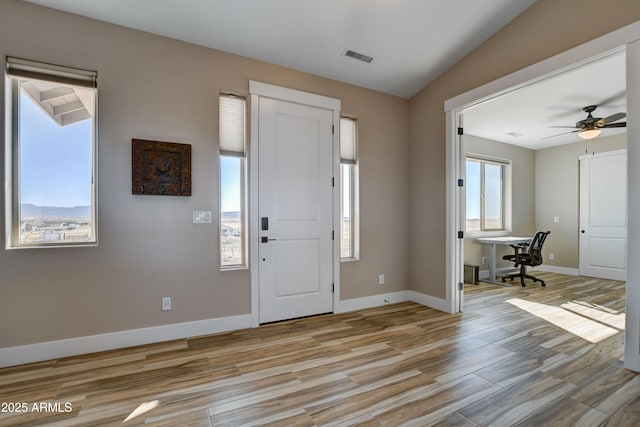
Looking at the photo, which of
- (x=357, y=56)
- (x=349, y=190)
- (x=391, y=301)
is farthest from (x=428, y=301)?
(x=357, y=56)

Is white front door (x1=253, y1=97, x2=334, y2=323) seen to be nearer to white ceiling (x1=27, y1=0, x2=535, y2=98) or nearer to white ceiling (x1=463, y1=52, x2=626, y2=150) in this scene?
white ceiling (x1=27, y1=0, x2=535, y2=98)

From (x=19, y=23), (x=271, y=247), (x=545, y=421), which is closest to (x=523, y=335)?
(x=545, y=421)

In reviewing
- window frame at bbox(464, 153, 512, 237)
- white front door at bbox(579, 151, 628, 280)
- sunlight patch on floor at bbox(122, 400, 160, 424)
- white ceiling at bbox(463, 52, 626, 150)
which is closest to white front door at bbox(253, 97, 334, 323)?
sunlight patch on floor at bbox(122, 400, 160, 424)

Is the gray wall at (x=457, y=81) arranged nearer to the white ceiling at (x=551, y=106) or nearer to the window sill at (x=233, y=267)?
the white ceiling at (x=551, y=106)

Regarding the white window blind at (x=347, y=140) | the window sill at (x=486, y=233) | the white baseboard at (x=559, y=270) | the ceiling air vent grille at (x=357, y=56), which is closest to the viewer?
the ceiling air vent grille at (x=357, y=56)

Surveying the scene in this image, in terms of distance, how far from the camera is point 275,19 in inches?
113

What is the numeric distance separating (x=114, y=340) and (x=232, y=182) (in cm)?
185

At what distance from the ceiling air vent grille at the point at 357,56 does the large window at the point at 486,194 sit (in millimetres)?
3661

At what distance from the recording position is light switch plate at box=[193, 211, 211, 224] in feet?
10.2

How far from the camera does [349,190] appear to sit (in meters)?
4.08

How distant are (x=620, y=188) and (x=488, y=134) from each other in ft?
8.68

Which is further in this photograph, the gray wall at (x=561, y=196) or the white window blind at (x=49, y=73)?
the gray wall at (x=561, y=196)

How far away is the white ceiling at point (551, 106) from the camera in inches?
147

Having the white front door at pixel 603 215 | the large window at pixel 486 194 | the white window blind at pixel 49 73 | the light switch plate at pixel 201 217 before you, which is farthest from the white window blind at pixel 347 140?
the white front door at pixel 603 215
